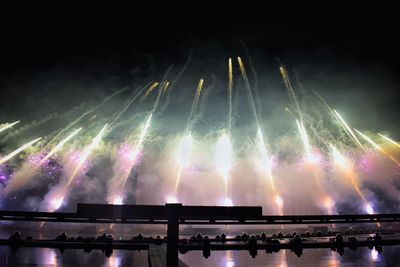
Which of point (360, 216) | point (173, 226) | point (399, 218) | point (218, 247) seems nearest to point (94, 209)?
point (173, 226)

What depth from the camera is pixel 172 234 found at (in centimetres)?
1192

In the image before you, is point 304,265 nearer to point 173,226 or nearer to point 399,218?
point 173,226

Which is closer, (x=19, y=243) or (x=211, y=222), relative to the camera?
(x=211, y=222)

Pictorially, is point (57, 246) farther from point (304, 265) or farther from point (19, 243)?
point (304, 265)

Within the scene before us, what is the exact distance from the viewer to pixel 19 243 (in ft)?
78.9

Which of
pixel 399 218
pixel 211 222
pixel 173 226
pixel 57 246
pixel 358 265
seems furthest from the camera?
pixel 399 218

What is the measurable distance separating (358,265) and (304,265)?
2.50m

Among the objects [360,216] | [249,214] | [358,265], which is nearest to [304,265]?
[358,265]

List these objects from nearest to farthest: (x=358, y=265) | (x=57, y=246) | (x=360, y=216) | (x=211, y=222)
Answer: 1. (x=358, y=265)
2. (x=211, y=222)
3. (x=57, y=246)
4. (x=360, y=216)

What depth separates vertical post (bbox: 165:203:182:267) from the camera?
37.1ft

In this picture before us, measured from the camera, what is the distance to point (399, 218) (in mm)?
28344

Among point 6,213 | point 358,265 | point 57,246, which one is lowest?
point 358,265

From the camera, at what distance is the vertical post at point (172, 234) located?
11.3 metres

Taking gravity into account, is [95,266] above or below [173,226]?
below
